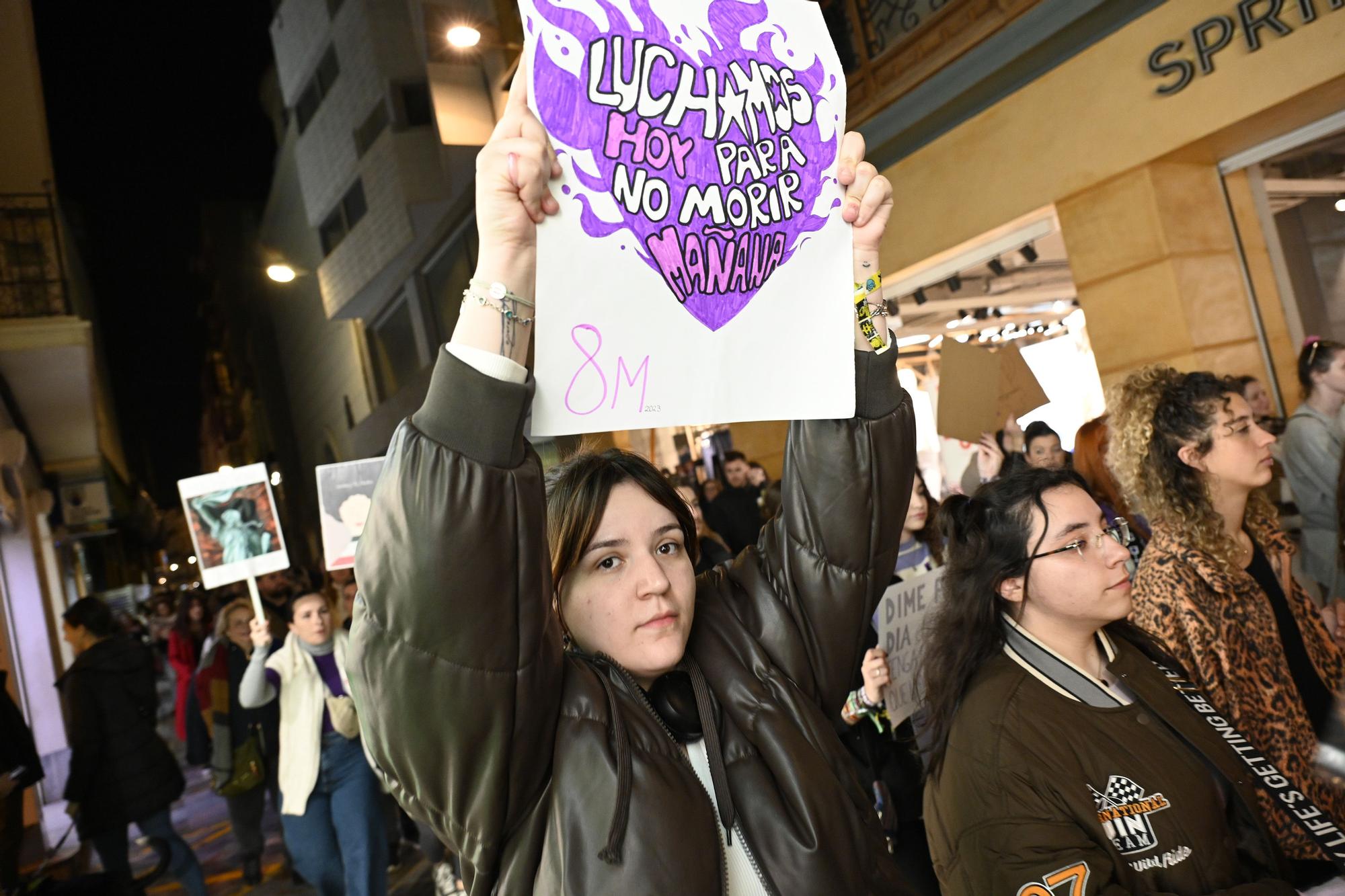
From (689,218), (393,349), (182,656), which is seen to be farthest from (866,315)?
(393,349)

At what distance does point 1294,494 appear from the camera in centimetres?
487

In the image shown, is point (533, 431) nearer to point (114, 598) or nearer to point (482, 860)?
point (482, 860)

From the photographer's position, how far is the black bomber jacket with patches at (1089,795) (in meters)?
1.87

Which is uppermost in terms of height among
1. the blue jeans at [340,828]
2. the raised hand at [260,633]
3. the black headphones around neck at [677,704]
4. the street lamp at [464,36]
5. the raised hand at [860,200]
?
the street lamp at [464,36]

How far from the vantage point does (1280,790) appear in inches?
79.4

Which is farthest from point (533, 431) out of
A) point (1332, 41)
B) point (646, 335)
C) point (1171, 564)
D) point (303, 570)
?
point (1332, 41)

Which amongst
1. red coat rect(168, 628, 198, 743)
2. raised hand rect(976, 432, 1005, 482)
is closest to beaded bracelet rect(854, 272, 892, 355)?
raised hand rect(976, 432, 1005, 482)

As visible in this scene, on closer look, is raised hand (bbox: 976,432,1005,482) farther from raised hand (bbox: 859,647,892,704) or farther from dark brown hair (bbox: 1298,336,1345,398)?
dark brown hair (bbox: 1298,336,1345,398)

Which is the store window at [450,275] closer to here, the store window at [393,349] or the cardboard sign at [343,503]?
the store window at [393,349]

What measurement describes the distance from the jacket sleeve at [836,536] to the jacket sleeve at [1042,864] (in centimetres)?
52

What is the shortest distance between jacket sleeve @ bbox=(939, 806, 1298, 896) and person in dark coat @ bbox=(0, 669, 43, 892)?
5.65 meters

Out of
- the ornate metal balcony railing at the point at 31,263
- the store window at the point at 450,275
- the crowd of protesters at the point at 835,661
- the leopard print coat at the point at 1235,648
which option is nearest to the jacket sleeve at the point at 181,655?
the ornate metal balcony railing at the point at 31,263

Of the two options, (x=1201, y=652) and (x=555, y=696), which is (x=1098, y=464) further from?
(x=555, y=696)

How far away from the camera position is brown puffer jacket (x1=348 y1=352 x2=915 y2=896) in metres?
1.23
